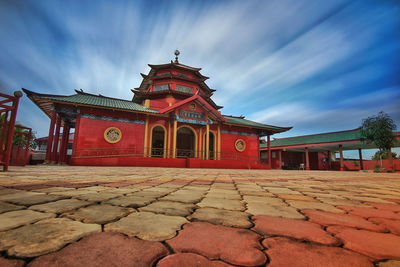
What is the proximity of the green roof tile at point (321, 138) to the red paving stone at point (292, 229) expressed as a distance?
20.2 metres

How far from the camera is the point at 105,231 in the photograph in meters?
0.78

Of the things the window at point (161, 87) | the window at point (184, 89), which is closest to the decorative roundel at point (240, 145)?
the window at point (184, 89)

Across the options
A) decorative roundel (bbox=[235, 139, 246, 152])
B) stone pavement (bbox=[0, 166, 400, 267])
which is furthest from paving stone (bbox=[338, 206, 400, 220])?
decorative roundel (bbox=[235, 139, 246, 152])

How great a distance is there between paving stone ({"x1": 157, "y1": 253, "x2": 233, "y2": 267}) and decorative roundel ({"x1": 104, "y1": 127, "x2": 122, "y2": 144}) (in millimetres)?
11380

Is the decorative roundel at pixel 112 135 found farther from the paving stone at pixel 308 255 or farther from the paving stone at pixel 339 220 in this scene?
the paving stone at pixel 308 255

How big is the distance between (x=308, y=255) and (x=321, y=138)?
2206 centimetres

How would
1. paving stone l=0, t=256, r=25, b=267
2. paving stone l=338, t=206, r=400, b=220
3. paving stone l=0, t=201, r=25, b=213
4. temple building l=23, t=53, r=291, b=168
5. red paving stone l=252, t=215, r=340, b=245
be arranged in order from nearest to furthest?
paving stone l=0, t=256, r=25, b=267 → red paving stone l=252, t=215, r=340, b=245 → paving stone l=0, t=201, r=25, b=213 → paving stone l=338, t=206, r=400, b=220 → temple building l=23, t=53, r=291, b=168

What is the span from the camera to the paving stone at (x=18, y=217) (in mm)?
814

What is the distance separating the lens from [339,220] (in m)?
1.08

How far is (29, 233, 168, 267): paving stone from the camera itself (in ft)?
1.77

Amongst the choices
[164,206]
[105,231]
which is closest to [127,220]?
[105,231]

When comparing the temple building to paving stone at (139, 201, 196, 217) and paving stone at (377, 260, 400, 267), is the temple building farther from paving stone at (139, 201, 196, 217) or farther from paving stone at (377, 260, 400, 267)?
paving stone at (377, 260, 400, 267)

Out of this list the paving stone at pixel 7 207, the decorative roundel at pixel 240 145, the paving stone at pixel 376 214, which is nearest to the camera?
the paving stone at pixel 7 207

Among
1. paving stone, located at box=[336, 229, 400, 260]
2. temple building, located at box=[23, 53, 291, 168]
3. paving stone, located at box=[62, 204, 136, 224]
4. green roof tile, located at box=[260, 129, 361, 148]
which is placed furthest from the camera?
green roof tile, located at box=[260, 129, 361, 148]
